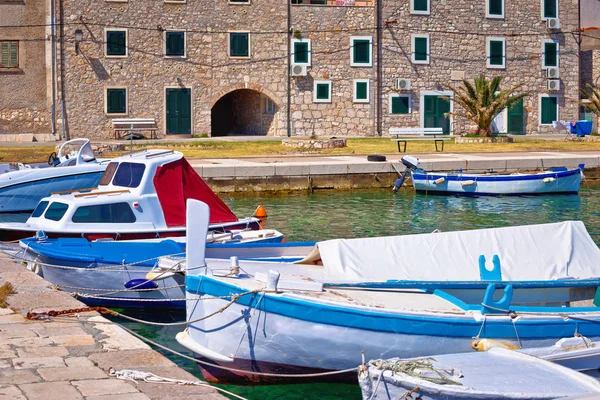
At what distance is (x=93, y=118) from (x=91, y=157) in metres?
17.0

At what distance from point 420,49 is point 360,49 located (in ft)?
8.58

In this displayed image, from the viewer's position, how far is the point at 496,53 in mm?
41594

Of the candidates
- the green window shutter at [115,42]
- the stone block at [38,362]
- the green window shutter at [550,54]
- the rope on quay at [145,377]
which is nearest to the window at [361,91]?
the green window shutter at [550,54]

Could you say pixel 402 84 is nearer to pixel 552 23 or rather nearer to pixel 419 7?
pixel 419 7

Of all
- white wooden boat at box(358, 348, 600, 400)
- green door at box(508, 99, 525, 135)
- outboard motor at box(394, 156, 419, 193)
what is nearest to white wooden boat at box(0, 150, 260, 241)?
white wooden boat at box(358, 348, 600, 400)

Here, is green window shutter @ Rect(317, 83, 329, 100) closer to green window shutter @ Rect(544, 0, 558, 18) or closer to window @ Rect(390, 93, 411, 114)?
window @ Rect(390, 93, 411, 114)

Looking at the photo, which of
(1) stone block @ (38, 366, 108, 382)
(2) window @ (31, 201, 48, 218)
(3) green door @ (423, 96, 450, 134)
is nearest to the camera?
(1) stone block @ (38, 366, 108, 382)

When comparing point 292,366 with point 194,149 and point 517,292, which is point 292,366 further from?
point 194,149

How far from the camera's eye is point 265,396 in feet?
30.9

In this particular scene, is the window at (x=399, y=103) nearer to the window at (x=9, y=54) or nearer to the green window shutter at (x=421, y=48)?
the green window shutter at (x=421, y=48)

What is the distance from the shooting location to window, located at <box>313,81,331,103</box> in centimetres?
3938

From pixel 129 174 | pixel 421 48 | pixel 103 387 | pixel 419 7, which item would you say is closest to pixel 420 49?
pixel 421 48

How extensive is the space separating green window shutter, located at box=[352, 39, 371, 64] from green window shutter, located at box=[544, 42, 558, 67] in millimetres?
8163

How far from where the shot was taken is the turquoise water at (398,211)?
20422 millimetres
